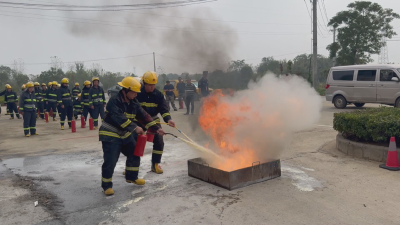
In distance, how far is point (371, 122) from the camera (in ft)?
19.7

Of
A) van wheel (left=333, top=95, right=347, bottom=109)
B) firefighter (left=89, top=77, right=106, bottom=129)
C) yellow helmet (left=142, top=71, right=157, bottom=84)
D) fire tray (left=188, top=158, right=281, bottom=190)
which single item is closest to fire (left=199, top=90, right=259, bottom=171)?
fire tray (left=188, top=158, right=281, bottom=190)

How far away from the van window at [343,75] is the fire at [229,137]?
10852 millimetres

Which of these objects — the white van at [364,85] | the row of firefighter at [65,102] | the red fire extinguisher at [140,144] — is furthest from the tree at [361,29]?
the red fire extinguisher at [140,144]

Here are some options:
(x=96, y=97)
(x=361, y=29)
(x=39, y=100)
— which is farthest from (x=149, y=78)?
(x=361, y=29)

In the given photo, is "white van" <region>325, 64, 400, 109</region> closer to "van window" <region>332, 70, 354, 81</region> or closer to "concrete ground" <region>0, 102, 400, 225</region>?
"van window" <region>332, 70, 354, 81</region>

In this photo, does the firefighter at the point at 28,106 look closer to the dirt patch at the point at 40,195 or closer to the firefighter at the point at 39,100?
the dirt patch at the point at 40,195

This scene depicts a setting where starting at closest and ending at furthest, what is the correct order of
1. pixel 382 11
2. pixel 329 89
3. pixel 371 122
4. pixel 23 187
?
pixel 23 187 < pixel 371 122 < pixel 329 89 < pixel 382 11

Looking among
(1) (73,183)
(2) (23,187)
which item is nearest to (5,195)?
(2) (23,187)

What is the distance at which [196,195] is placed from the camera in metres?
4.47

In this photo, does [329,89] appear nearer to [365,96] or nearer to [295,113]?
[365,96]

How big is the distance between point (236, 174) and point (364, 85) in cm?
1158

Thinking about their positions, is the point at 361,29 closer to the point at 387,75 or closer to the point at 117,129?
the point at 387,75

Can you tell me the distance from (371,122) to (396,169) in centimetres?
102

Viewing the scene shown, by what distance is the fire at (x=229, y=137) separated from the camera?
5.23 meters
